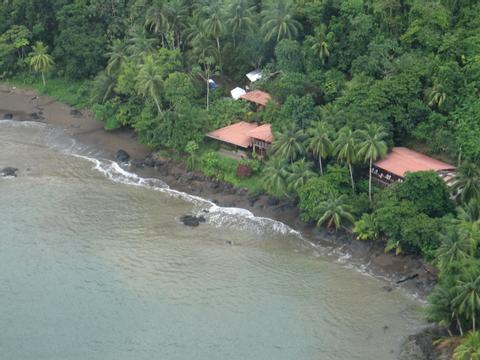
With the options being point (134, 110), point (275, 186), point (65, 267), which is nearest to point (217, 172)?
point (275, 186)

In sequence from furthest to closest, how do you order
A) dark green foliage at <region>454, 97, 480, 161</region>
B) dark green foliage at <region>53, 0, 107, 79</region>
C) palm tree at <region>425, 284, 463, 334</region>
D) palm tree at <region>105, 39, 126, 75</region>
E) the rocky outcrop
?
dark green foliage at <region>53, 0, 107, 79</region>
palm tree at <region>105, 39, 126, 75</region>
dark green foliage at <region>454, 97, 480, 161</region>
the rocky outcrop
palm tree at <region>425, 284, 463, 334</region>

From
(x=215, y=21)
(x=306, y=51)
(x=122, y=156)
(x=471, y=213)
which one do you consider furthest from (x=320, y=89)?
(x=471, y=213)

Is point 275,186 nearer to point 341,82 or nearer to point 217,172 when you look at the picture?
point 217,172

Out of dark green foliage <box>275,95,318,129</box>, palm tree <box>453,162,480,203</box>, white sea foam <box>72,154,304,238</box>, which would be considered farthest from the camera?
dark green foliage <box>275,95,318,129</box>

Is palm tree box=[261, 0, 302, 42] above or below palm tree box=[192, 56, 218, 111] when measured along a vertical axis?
above

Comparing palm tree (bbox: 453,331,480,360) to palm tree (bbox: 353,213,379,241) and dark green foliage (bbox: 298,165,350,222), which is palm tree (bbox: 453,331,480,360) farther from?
dark green foliage (bbox: 298,165,350,222)

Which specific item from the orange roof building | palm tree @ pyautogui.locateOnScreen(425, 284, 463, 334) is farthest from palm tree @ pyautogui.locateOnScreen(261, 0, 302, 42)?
palm tree @ pyautogui.locateOnScreen(425, 284, 463, 334)

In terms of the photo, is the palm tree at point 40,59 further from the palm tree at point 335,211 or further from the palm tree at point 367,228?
the palm tree at point 367,228
